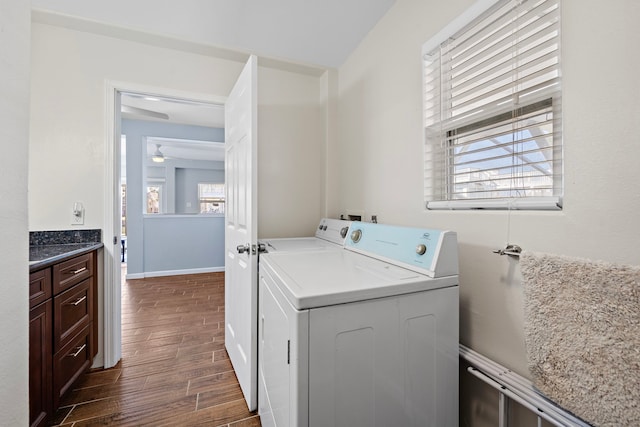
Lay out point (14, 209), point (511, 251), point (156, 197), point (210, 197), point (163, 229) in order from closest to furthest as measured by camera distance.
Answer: point (14, 209) < point (511, 251) < point (163, 229) < point (156, 197) < point (210, 197)

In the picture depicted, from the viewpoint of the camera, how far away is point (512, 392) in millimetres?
906

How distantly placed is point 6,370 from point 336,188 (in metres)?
2.06

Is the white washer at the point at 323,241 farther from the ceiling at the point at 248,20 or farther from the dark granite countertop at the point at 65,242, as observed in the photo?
the ceiling at the point at 248,20

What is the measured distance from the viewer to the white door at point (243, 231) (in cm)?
152

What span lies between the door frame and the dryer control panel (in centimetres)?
180

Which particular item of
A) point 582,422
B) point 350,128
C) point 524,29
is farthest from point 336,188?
point 582,422

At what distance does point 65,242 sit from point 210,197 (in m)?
7.15

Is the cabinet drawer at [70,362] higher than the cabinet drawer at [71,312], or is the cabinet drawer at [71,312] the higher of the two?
the cabinet drawer at [71,312]

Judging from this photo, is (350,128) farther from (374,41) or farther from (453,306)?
(453,306)

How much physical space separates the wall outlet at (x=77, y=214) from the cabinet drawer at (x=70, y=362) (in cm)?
72

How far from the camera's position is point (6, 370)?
55 cm

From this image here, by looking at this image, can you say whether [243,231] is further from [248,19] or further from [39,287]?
[248,19]

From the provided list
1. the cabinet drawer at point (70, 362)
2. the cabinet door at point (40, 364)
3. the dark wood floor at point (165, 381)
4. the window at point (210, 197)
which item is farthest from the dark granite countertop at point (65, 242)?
the window at point (210, 197)

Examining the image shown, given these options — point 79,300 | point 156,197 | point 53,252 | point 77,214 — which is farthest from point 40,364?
point 156,197
